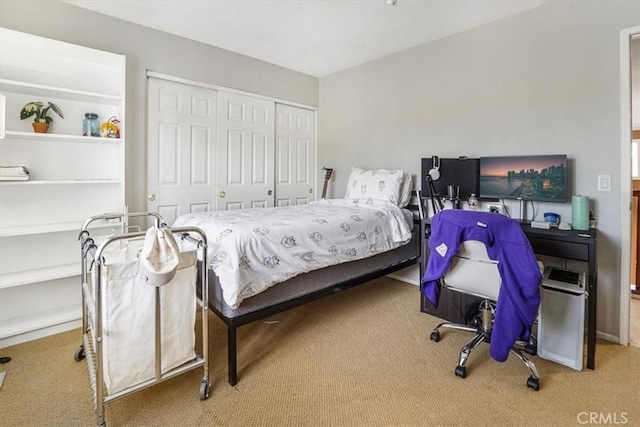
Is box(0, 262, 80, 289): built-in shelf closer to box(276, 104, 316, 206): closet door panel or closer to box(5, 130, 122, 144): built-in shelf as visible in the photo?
box(5, 130, 122, 144): built-in shelf

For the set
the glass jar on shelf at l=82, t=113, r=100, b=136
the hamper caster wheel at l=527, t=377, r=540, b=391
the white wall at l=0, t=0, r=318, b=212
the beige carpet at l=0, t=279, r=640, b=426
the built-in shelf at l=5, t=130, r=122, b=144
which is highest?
the white wall at l=0, t=0, r=318, b=212

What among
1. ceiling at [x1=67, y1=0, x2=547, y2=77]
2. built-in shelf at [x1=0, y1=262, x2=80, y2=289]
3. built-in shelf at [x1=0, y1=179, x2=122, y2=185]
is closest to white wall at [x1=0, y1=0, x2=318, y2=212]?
ceiling at [x1=67, y1=0, x2=547, y2=77]

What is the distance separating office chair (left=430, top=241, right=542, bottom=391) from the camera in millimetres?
1886

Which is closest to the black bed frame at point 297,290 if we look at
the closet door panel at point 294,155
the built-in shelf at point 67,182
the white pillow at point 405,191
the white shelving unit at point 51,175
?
the white pillow at point 405,191

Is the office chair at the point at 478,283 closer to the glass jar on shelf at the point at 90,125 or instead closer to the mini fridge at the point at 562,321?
the mini fridge at the point at 562,321

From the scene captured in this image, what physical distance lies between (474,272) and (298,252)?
3.67 ft

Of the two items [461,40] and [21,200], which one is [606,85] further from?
[21,200]

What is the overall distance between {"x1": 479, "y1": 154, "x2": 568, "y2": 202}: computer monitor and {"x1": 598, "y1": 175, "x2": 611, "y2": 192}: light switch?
8.2 inches

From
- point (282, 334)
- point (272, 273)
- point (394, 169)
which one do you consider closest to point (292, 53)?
point (394, 169)

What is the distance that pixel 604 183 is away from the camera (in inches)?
92.6

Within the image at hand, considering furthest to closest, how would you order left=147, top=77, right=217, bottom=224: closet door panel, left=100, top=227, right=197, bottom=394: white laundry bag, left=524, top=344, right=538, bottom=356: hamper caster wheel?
left=147, top=77, right=217, bottom=224: closet door panel, left=524, top=344, right=538, bottom=356: hamper caster wheel, left=100, top=227, right=197, bottom=394: white laundry bag

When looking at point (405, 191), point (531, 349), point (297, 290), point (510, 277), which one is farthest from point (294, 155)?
point (531, 349)

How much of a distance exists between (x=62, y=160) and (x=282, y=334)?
88.2 inches

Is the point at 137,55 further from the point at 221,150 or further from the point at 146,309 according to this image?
the point at 146,309
